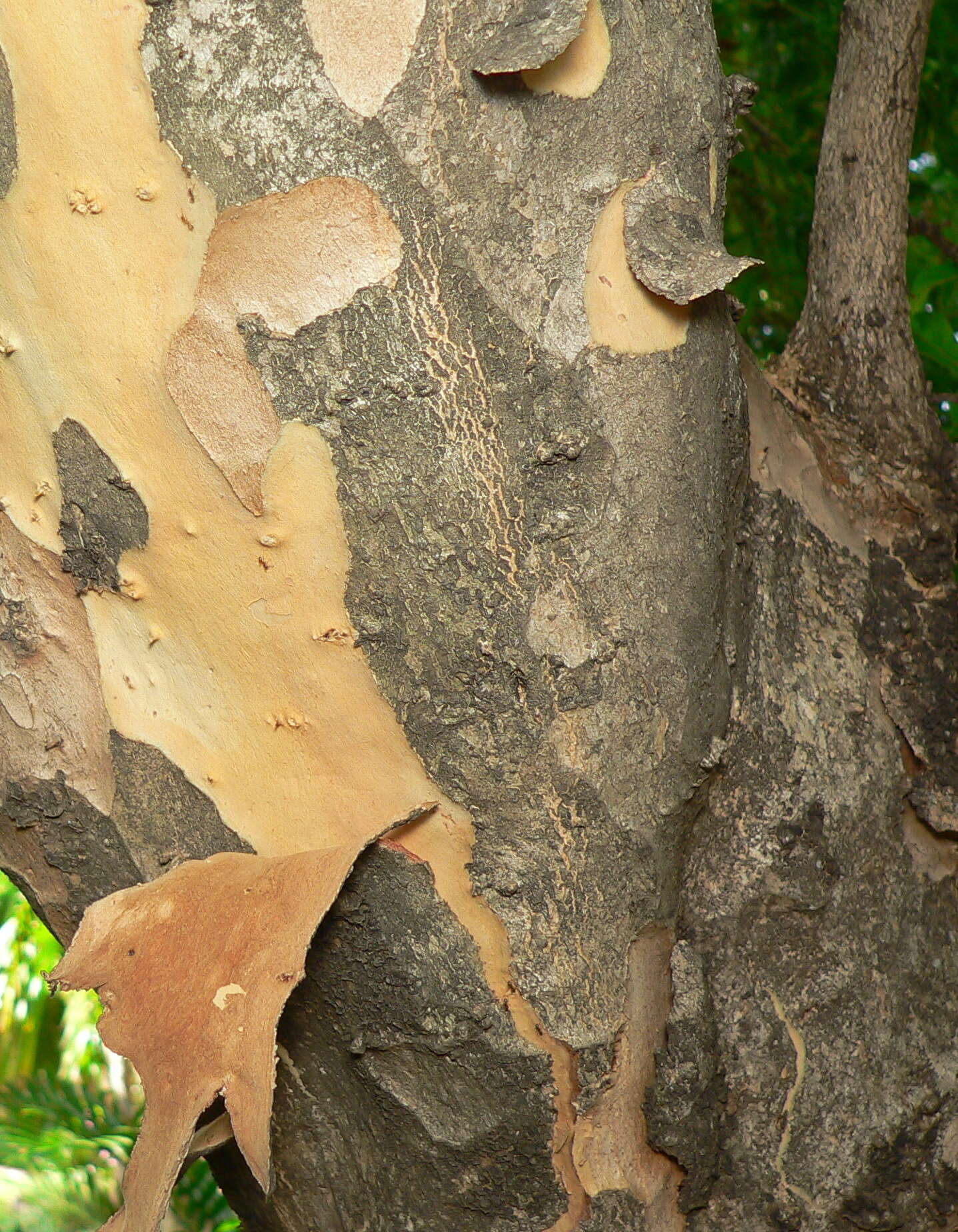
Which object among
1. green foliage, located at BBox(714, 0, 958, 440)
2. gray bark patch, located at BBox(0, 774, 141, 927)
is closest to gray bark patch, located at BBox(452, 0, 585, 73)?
gray bark patch, located at BBox(0, 774, 141, 927)

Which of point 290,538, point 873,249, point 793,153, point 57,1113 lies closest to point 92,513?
point 290,538

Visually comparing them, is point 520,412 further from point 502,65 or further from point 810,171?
point 810,171

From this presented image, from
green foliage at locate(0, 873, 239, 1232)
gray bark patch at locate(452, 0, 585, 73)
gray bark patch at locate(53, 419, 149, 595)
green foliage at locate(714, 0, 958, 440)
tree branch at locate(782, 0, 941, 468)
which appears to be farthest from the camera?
green foliage at locate(0, 873, 239, 1232)

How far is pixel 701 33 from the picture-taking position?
3.04 feet

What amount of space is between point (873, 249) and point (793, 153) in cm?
102

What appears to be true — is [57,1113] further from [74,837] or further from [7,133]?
[7,133]

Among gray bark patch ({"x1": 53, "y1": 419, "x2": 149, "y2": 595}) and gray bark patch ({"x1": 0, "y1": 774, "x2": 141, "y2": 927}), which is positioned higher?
gray bark patch ({"x1": 53, "y1": 419, "x2": 149, "y2": 595})

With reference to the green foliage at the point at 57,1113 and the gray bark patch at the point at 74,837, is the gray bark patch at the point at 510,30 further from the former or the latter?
the green foliage at the point at 57,1113

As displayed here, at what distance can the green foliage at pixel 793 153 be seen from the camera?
1837mm

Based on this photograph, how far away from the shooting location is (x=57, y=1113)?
316 centimetres

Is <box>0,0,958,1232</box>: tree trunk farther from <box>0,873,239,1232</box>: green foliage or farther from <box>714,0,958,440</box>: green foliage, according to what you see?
<box>0,873,239,1232</box>: green foliage

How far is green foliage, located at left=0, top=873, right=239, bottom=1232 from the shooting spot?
114 inches

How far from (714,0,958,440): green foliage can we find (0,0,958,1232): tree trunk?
889 millimetres

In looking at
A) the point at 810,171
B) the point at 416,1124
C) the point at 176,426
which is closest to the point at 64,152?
the point at 176,426
